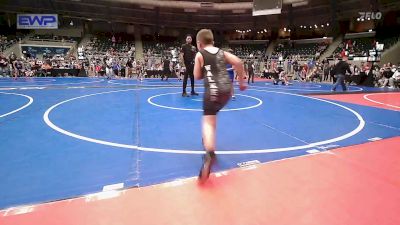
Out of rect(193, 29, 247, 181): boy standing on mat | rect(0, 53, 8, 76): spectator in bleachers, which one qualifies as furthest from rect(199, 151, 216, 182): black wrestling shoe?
rect(0, 53, 8, 76): spectator in bleachers

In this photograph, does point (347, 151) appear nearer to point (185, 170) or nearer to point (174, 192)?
point (185, 170)

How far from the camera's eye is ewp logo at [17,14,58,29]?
103 ft

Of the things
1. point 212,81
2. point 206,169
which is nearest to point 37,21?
point 212,81

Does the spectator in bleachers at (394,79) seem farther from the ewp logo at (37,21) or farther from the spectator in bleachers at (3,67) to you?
the ewp logo at (37,21)

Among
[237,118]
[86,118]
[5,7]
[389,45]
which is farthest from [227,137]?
[5,7]

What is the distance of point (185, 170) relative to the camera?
10.9ft

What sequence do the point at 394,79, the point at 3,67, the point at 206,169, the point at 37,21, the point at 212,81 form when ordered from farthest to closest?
the point at 37,21 → the point at 3,67 → the point at 394,79 → the point at 212,81 → the point at 206,169

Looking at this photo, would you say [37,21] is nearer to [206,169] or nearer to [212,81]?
[212,81]

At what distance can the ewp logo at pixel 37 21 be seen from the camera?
3130 cm

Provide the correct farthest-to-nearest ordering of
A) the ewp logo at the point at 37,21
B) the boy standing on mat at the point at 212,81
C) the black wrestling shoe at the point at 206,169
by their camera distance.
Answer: the ewp logo at the point at 37,21 → the boy standing on mat at the point at 212,81 → the black wrestling shoe at the point at 206,169

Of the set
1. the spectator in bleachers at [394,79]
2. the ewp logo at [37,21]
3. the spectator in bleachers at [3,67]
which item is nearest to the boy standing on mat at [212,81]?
the spectator in bleachers at [394,79]

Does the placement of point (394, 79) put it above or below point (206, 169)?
above

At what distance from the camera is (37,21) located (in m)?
31.5

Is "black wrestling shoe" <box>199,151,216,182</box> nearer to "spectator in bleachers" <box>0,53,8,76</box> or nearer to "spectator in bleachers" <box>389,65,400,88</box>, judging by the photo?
"spectator in bleachers" <box>389,65,400,88</box>
